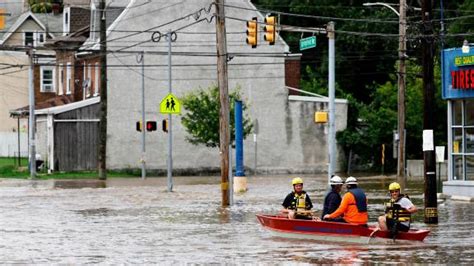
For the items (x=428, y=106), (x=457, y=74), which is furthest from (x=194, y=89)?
(x=428, y=106)

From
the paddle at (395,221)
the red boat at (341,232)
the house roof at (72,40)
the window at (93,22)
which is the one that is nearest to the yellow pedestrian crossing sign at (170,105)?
the red boat at (341,232)

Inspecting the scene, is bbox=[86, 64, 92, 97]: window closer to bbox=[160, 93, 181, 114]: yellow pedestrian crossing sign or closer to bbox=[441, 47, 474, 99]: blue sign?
bbox=[160, 93, 181, 114]: yellow pedestrian crossing sign

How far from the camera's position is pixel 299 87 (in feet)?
248

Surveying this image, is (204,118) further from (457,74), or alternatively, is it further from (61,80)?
(457,74)

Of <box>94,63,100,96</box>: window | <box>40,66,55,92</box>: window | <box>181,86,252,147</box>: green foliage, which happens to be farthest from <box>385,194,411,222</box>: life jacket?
<box>40,66,55,92</box>: window

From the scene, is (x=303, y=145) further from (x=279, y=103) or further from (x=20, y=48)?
(x=20, y=48)

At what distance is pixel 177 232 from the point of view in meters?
27.2

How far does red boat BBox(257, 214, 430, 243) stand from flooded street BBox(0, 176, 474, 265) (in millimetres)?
228

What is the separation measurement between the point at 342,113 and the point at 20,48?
2164 centimetres

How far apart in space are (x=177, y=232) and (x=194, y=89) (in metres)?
41.3

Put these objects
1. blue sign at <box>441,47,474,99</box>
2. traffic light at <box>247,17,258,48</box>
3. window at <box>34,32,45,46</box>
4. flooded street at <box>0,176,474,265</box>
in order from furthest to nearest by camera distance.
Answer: window at <box>34,32,45,46</box>
traffic light at <box>247,17,258,48</box>
blue sign at <box>441,47,474,99</box>
flooded street at <box>0,176,474,265</box>

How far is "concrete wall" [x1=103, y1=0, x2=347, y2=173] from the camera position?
219 ft

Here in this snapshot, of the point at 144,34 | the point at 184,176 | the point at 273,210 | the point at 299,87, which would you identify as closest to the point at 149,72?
the point at 144,34

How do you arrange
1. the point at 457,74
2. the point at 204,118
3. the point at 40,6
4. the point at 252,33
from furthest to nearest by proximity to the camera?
the point at 40,6 < the point at 204,118 < the point at 457,74 < the point at 252,33
